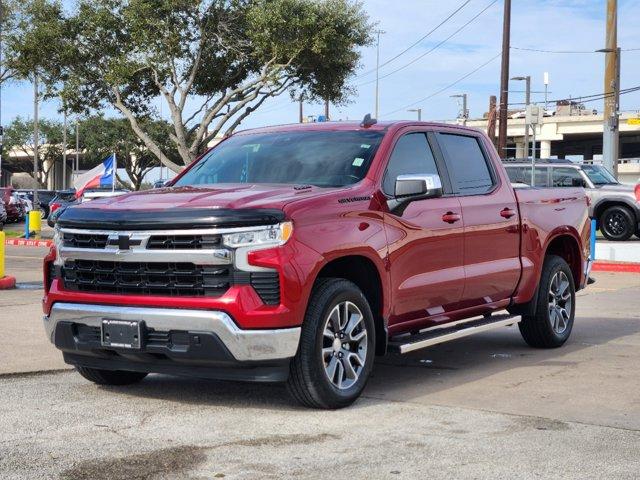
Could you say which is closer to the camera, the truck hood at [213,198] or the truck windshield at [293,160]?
the truck hood at [213,198]

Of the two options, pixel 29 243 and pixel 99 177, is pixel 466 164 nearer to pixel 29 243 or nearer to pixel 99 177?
pixel 29 243

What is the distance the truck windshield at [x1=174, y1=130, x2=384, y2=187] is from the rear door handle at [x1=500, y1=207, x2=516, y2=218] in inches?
57.7

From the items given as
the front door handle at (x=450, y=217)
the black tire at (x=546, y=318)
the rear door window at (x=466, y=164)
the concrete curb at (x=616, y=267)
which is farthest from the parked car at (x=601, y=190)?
the front door handle at (x=450, y=217)

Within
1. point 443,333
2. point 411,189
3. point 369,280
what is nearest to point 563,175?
point 443,333

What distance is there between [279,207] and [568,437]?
209 centimetres

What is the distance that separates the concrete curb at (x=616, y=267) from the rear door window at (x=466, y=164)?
1035cm

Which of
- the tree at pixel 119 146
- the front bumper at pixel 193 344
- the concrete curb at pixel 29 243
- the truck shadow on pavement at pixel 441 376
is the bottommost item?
the concrete curb at pixel 29 243

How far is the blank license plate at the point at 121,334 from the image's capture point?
19.7 ft

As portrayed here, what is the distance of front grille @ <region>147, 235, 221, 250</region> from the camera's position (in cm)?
591

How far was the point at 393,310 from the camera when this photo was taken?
6.84 m

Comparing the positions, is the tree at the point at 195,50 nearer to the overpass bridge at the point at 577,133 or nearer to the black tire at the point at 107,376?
the black tire at the point at 107,376

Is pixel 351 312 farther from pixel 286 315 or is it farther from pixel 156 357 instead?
pixel 156 357

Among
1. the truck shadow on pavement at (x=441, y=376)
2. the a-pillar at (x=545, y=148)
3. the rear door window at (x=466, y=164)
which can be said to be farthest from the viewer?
the a-pillar at (x=545, y=148)

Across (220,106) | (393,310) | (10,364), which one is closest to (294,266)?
(393,310)
